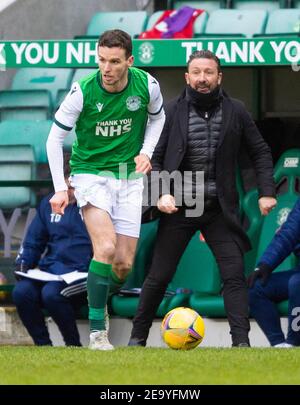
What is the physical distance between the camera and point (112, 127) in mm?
8625

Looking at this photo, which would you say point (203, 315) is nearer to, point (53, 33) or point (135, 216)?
point (135, 216)

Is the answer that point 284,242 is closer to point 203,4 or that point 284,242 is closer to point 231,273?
point 231,273

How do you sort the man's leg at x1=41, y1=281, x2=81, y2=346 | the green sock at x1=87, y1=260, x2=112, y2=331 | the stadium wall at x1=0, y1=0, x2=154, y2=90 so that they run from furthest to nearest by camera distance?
the stadium wall at x1=0, y1=0, x2=154, y2=90 < the man's leg at x1=41, y1=281, x2=81, y2=346 < the green sock at x1=87, y1=260, x2=112, y2=331

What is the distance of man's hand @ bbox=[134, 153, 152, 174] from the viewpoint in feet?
27.5

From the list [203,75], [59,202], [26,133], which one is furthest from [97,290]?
[26,133]

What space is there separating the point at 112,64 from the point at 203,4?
6.20 metres

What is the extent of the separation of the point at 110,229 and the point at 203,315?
97.0 inches

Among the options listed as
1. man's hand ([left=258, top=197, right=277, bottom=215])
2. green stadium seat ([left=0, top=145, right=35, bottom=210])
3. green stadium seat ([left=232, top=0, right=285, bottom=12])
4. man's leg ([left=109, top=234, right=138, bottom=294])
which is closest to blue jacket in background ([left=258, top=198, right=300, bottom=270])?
man's hand ([left=258, top=197, right=277, bottom=215])

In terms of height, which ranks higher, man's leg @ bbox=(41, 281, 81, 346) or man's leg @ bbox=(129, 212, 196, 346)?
man's leg @ bbox=(129, 212, 196, 346)

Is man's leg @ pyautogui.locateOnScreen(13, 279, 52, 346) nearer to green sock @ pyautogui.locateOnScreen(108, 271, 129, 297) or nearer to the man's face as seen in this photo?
green sock @ pyautogui.locateOnScreen(108, 271, 129, 297)

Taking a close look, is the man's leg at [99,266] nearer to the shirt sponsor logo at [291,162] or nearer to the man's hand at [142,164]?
the man's hand at [142,164]

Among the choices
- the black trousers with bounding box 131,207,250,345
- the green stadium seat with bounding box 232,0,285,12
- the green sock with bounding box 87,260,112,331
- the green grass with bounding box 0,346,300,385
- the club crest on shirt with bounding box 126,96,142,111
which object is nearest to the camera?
the green grass with bounding box 0,346,300,385

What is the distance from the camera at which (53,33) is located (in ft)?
45.5

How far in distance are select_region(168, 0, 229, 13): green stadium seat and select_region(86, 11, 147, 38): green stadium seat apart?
2.07ft
